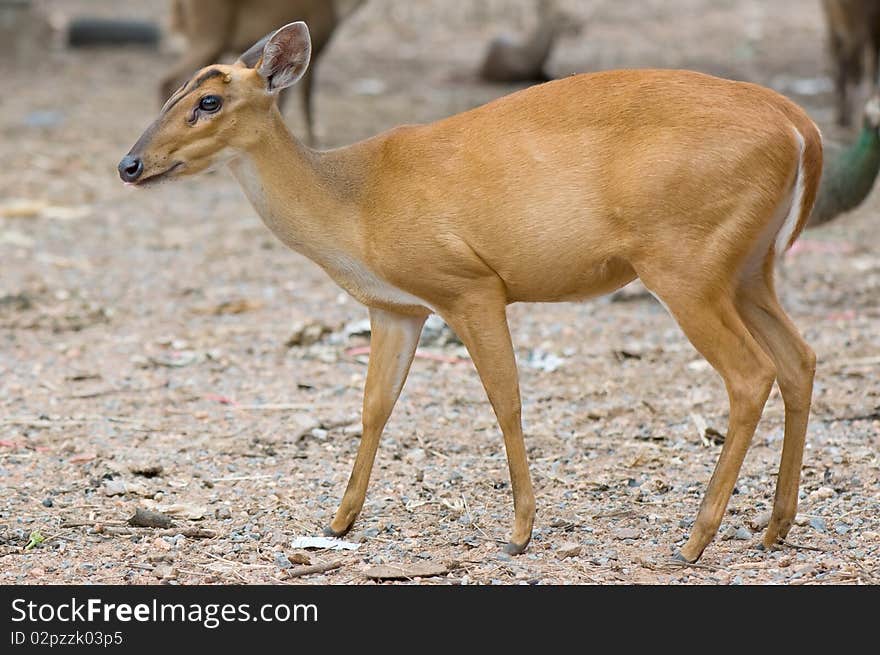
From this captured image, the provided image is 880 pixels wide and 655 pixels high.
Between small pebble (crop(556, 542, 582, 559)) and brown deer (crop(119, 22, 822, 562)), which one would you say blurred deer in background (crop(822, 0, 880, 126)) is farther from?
small pebble (crop(556, 542, 582, 559))

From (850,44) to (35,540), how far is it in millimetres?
8431

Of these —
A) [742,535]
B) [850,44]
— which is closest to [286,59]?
[742,535]

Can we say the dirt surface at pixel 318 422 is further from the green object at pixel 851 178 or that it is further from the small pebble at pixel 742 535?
the green object at pixel 851 178

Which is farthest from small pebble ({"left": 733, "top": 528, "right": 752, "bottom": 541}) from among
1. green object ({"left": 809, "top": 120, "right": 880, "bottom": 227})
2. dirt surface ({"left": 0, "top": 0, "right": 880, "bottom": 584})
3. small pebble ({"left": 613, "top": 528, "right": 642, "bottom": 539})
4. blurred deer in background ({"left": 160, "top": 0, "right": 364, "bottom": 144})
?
blurred deer in background ({"left": 160, "top": 0, "right": 364, "bottom": 144})

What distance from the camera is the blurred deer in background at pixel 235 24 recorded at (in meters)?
10.6

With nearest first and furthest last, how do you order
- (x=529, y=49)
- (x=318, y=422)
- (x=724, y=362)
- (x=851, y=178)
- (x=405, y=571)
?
(x=724, y=362) < (x=405, y=571) < (x=318, y=422) < (x=851, y=178) < (x=529, y=49)

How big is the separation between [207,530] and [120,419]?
1311mm

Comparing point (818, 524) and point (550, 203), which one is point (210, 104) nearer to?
point (550, 203)

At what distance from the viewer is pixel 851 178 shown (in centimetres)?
688

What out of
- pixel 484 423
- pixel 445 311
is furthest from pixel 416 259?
pixel 484 423

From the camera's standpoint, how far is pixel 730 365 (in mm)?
3863

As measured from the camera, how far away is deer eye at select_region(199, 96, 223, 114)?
13.0 ft

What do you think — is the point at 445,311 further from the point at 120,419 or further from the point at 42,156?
the point at 42,156

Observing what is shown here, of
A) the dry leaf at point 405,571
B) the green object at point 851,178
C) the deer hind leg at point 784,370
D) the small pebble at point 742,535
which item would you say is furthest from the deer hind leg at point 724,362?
the green object at point 851,178
